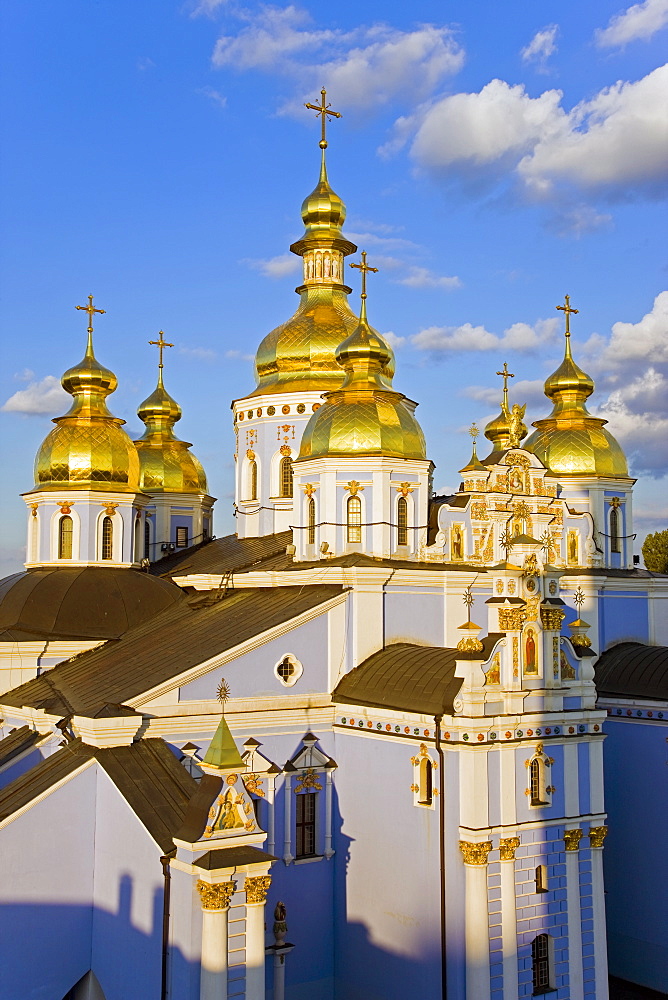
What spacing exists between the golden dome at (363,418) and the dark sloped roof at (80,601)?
479 cm

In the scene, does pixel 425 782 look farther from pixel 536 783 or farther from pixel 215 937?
pixel 215 937

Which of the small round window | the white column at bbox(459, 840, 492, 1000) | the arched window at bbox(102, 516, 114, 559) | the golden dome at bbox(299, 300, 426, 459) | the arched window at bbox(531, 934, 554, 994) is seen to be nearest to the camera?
the white column at bbox(459, 840, 492, 1000)

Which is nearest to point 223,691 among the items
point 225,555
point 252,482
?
point 225,555

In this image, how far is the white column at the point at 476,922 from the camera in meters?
14.8

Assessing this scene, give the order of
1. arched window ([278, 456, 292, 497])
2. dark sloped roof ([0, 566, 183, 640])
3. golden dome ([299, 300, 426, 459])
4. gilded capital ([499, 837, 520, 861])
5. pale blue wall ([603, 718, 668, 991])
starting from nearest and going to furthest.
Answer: gilded capital ([499, 837, 520, 861]) → pale blue wall ([603, 718, 668, 991]) → golden dome ([299, 300, 426, 459]) → dark sloped roof ([0, 566, 183, 640]) → arched window ([278, 456, 292, 497])

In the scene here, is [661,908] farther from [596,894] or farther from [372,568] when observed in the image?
[372,568]

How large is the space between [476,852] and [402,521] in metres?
6.98

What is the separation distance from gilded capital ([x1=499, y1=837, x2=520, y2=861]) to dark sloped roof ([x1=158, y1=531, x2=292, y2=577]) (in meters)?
8.67

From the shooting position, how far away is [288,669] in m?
17.6

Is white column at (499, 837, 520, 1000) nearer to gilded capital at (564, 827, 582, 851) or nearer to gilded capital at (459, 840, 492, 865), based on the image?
gilded capital at (459, 840, 492, 865)

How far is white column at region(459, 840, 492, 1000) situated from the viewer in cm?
1476

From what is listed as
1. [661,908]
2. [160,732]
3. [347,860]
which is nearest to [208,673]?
[160,732]

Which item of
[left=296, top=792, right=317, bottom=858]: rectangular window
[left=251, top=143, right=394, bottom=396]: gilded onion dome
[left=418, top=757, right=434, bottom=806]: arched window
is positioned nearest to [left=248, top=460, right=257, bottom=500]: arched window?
[left=251, top=143, right=394, bottom=396]: gilded onion dome

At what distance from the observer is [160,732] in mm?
16406
